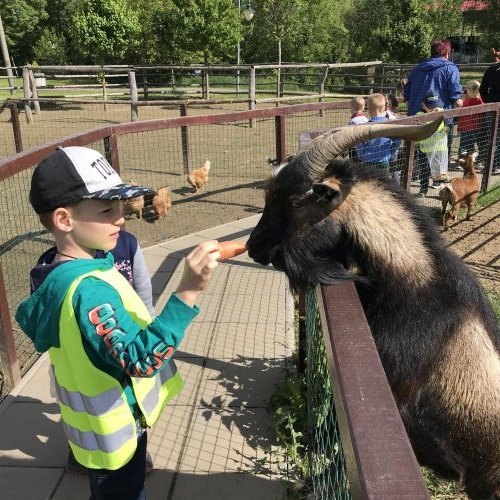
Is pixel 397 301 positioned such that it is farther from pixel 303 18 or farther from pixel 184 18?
pixel 303 18

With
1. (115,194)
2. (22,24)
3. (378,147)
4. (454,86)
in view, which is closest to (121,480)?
(115,194)

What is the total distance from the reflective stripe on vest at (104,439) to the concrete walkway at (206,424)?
1.07 metres

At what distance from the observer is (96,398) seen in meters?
1.83

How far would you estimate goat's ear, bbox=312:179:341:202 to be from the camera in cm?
229

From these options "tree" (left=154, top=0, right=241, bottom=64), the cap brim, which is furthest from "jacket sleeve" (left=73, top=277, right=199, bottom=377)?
"tree" (left=154, top=0, right=241, bottom=64)

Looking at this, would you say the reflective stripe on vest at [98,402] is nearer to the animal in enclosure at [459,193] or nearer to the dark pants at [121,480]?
the dark pants at [121,480]

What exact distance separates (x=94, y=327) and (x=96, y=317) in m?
0.03

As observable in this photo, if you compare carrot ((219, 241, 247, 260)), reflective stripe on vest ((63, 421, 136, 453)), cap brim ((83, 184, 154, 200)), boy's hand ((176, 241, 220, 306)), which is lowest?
reflective stripe on vest ((63, 421, 136, 453))

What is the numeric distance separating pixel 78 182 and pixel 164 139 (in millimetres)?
11877

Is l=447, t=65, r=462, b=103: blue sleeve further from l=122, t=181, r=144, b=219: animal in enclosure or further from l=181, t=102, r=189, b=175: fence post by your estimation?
l=122, t=181, r=144, b=219: animal in enclosure

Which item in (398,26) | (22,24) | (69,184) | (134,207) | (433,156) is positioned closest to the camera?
(69,184)

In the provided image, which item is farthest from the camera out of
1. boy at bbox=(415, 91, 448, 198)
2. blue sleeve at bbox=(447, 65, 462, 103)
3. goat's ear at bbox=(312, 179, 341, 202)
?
blue sleeve at bbox=(447, 65, 462, 103)

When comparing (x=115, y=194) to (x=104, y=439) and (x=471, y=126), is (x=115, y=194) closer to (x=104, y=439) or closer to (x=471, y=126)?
(x=104, y=439)

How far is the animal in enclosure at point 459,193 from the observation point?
7.19 m
